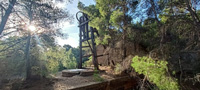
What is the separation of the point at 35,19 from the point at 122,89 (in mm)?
5747

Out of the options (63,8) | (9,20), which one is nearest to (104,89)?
(63,8)

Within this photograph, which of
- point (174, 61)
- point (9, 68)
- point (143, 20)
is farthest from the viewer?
point (143, 20)

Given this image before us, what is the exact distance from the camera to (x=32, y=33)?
475 centimetres

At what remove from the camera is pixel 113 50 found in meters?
6.93

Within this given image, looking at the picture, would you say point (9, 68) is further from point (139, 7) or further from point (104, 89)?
point (139, 7)

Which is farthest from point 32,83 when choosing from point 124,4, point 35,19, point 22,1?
point 124,4

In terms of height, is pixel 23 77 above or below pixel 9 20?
below

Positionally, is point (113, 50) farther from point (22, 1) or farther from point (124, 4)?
point (22, 1)

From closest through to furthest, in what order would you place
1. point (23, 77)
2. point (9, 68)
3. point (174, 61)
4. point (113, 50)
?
point (9, 68), point (23, 77), point (174, 61), point (113, 50)

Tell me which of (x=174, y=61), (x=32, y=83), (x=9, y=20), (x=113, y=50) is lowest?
(x=32, y=83)

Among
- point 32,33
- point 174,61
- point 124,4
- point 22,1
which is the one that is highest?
point 124,4

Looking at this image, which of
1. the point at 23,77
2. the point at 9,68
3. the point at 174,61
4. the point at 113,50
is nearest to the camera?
the point at 9,68

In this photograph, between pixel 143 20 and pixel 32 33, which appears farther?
pixel 143 20

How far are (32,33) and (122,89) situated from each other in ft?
18.0
